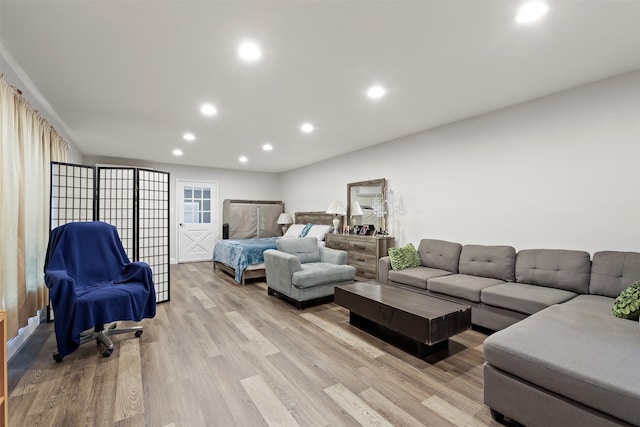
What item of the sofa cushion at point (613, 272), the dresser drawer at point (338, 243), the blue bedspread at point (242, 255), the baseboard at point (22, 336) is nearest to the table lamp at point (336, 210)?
the dresser drawer at point (338, 243)

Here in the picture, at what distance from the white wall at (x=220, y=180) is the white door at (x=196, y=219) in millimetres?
117

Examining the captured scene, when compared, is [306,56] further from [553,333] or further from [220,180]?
[220,180]

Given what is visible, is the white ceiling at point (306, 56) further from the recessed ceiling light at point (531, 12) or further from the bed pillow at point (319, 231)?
the bed pillow at point (319, 231)

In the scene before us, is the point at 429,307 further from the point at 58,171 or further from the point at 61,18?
the point at 58,171

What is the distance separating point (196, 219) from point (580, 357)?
24.8 feet

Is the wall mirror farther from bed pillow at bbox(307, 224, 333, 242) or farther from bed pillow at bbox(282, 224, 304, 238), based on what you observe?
bed pillow at bbox(282, 224, 304, 238)

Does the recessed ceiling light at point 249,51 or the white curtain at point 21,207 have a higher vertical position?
the recessed ceiling light at point 249,51

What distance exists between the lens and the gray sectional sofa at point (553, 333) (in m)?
1.33

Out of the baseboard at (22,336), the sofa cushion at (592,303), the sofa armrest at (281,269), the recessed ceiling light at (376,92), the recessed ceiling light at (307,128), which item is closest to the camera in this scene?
the sofa cushion at (592,303)

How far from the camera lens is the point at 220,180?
25.2 feet

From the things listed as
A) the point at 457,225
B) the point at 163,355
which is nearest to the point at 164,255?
the point at 163,355

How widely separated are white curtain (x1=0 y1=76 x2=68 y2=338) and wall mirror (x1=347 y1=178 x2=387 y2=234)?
14.4 feet

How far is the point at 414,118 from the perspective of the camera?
3.81 metres

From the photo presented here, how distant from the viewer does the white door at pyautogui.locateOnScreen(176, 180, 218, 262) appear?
719 centimetres
